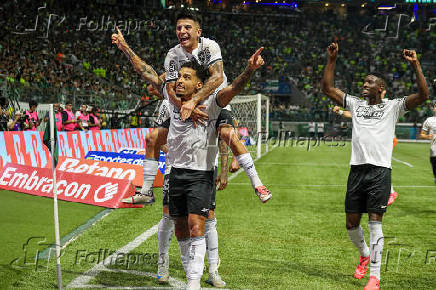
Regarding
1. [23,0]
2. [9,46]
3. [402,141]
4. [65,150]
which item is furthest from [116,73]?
[402,141]

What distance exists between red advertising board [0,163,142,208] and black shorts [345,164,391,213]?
5.30 meters

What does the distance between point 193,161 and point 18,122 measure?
450 inches

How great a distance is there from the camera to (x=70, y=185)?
35.1 feet

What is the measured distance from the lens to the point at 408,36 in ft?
173

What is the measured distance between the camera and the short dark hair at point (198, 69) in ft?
14.8

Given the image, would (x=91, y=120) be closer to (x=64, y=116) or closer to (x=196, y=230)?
(x=64, y=116)

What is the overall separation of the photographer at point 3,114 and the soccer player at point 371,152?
10601 millimetres

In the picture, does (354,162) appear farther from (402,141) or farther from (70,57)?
(402,141)

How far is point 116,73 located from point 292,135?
624 inches

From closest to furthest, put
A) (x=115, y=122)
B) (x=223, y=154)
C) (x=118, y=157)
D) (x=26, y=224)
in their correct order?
1. (x=223, y=154)
2. (x=26, y=224)
3. (x=118, y=157)
4. (x=115, y=122)

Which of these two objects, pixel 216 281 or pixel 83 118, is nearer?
pixel 216 281

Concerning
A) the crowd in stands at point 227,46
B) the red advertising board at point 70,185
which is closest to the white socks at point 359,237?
the red advertising board at point 70,185
